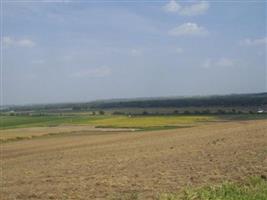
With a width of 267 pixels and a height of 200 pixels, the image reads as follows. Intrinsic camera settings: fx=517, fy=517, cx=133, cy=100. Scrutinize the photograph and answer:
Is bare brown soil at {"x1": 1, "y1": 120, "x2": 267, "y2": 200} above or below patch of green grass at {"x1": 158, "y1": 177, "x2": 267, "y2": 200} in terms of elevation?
below

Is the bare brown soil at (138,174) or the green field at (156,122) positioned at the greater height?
the bare brown soil at (138,174)

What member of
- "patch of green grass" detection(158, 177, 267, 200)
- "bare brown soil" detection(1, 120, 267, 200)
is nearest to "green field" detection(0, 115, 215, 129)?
"bare brown soil" detection(1, 120, 267, 200)

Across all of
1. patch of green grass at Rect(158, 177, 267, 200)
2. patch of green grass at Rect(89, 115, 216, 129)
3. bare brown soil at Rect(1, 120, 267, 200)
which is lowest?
patch of green grass at Rect(89, 115, 216, 129)

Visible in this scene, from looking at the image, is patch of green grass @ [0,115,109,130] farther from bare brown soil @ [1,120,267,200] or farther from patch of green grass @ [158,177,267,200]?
patch of green grass @ [158,177,267,200]

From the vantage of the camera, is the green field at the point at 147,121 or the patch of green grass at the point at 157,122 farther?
the green field at the point at 147,121

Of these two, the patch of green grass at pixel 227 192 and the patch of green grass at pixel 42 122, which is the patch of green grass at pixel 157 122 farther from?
the patch of green grass at pixel 227 192

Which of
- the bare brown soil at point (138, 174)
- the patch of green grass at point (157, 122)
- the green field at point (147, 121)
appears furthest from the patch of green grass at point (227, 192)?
the patch of green grass at point (157, 122)

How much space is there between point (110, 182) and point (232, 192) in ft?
17.7

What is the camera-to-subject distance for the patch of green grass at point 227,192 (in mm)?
11859

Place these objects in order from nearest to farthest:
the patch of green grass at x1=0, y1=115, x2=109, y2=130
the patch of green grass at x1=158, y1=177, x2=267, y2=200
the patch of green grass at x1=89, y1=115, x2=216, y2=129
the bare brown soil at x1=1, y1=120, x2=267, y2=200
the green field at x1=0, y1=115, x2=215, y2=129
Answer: the patch of green grass at x1=158, y1=177, x2=267, y2=200 → the bare brown soil at x1=1, y1=120, x2=267, y2=200 → the patch of green grass at x1=89, y1=115, x2=216, y2=129 → the green field at x1=0, y1=115, x2=215, y2=129 → the patch of green grass at x1=0, y1=115, x2=109, y2=130

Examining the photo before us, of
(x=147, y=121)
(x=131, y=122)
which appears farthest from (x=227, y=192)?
(x=131, y=122)

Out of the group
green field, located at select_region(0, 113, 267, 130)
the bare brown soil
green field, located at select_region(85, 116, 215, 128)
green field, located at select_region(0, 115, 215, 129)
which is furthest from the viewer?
green field, located at select_region(0, 115, 215, 129)

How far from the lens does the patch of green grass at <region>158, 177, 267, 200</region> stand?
11.9 metres

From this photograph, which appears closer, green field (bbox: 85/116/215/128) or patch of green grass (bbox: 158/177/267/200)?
patch of green grass (bbox: 158/177/267/200)
